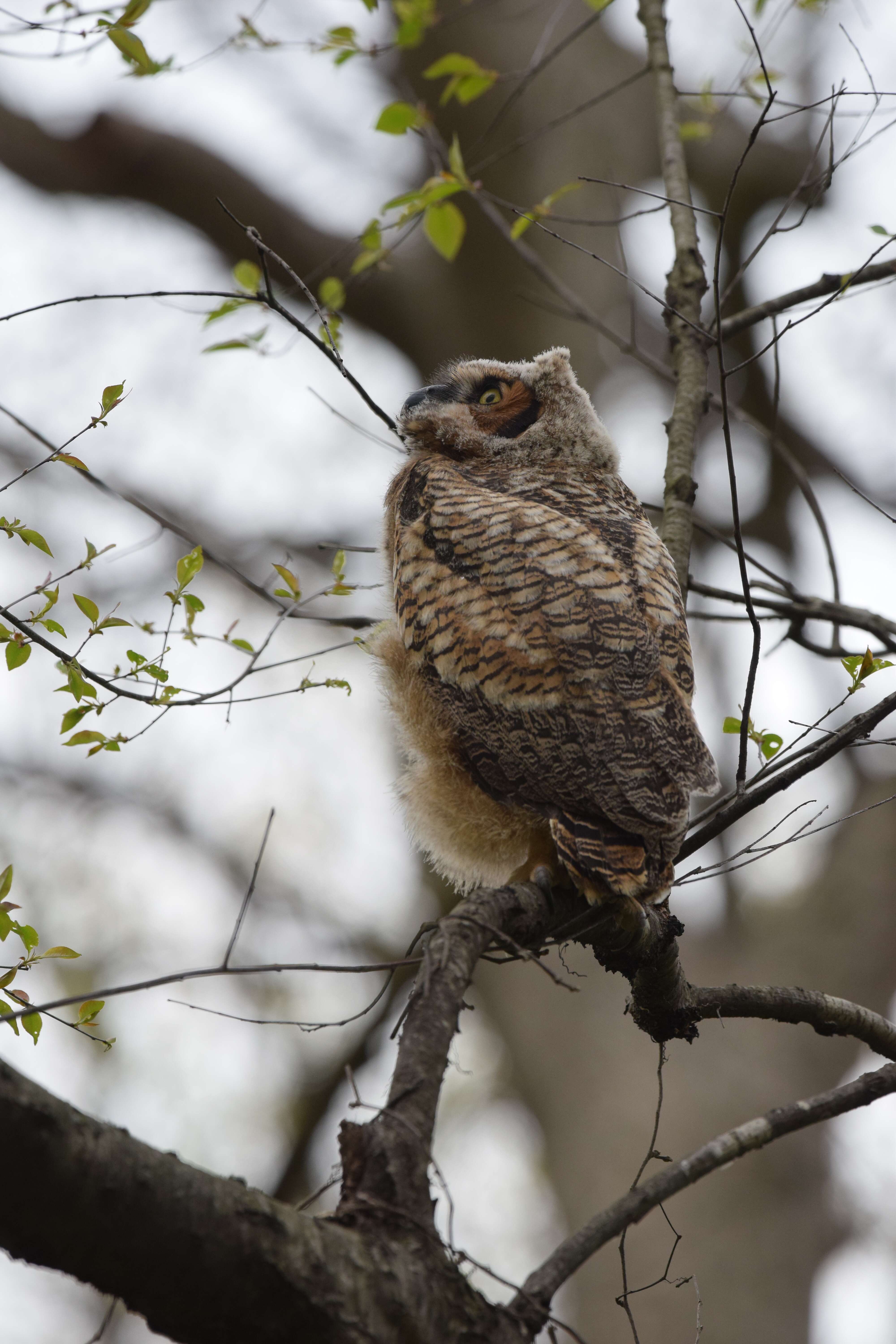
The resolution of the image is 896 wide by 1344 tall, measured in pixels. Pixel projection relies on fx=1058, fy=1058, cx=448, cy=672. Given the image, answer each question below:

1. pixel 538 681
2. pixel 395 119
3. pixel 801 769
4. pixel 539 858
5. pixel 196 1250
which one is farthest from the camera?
pixel 395 119

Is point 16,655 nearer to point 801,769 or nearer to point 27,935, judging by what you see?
point 27,935

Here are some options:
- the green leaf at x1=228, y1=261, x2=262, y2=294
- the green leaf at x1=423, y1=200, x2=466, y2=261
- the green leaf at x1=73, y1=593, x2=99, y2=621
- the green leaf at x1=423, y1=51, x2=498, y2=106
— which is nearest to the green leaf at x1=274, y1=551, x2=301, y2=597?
the green leaf at x1=73, y1=593, x2=99, y2=621

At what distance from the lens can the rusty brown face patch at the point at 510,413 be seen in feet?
11.7

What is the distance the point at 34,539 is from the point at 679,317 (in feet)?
6.19

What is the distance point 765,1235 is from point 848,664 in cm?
518

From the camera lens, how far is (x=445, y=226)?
3.43 meters

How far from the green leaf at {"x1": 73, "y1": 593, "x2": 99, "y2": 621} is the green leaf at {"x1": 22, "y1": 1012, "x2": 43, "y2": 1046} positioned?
0.81m

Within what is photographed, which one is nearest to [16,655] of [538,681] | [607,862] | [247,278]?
[538,681]

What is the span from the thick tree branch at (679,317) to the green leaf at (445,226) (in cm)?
70

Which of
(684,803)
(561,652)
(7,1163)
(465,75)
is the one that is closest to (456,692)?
(561,652)

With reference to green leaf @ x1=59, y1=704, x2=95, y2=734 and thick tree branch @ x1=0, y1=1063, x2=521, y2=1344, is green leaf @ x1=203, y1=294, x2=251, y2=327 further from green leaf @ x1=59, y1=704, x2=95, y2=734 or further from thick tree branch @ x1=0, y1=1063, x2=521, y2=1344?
thick tree branch @ x1=0, y1=1063, x2=521, y2=1344

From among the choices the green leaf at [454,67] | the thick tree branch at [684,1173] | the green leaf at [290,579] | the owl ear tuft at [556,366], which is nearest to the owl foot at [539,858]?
the thick tree branch at [684,1173]

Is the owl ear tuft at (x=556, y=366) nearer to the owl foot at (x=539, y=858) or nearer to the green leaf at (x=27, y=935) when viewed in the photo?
the owl foot at (x=539, y=858)

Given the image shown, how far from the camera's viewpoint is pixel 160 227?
7.67m
